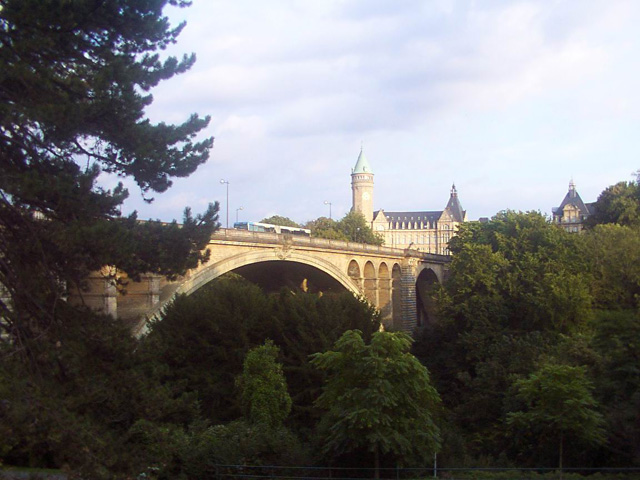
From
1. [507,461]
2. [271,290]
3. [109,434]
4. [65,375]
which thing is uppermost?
[271,290]

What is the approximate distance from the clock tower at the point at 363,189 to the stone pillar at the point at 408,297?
8858cm

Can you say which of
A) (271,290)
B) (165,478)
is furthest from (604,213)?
(165,478)

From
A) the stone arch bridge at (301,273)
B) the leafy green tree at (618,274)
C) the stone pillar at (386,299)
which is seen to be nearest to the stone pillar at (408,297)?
the stone arch bridge at (301,273)

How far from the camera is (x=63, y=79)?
9641mm

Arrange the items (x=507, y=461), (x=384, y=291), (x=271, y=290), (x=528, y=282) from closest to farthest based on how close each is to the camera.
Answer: (x=507, y=461) → (x=528, y=282) → (x=271, y=290) → (x=384, y=291)

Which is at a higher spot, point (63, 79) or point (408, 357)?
point (63, 79)

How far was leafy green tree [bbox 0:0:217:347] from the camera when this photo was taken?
909 cm

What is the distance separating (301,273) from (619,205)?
87.9 ft

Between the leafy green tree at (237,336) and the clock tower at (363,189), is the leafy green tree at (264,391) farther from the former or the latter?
the clock tower at (363,189)

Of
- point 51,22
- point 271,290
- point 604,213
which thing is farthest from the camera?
point 604,213

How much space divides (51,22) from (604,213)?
52.5 m

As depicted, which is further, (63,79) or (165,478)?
(165,478)

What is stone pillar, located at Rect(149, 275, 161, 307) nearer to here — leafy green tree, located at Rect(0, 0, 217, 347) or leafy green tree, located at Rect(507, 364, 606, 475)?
leafy green tree, located at Rect(507, 364, 606, 475)

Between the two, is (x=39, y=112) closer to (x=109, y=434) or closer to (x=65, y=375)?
(x=65, y=375)
